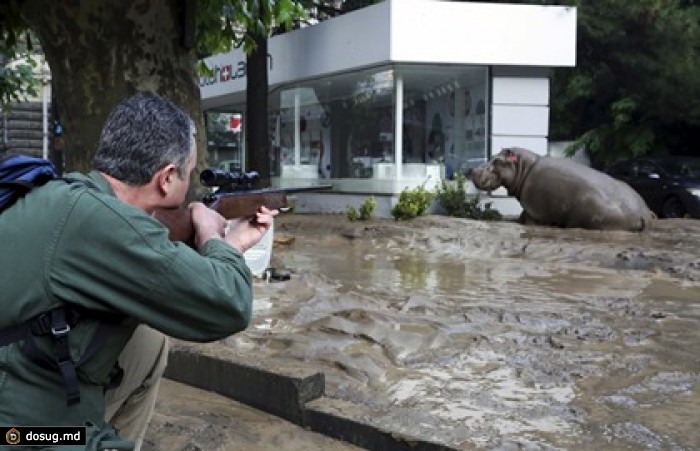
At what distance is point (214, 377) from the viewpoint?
4812mm

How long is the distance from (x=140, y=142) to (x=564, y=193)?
37.6 feet

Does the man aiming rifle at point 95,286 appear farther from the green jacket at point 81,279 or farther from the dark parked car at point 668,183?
the dark parked car at point 668,183

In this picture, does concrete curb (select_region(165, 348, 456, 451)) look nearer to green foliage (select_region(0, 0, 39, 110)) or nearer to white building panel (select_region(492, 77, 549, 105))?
green foliage (select_region(0, 0, 39, 110))

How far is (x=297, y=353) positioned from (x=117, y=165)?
3290 mm

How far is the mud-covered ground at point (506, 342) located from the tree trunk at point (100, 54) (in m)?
1.75

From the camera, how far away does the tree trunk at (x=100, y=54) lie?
16.0 feet

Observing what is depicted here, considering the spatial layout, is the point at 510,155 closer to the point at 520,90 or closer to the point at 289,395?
the point at 520,90

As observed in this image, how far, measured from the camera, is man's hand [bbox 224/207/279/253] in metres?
2.51

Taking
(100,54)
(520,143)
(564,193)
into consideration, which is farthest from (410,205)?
(100,54)

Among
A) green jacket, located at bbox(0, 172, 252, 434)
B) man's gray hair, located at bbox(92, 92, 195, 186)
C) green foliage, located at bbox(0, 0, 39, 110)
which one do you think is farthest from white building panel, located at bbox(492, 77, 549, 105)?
green jacket, located at bbox(0, 172, 252, 434)

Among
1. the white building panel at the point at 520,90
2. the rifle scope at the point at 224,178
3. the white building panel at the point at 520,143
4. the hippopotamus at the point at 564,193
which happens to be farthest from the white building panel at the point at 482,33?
the rifle scope at the point at 224,178

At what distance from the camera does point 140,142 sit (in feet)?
7.14

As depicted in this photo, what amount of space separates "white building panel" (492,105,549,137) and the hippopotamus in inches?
77.3

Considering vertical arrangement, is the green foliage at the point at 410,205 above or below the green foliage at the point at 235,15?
below
